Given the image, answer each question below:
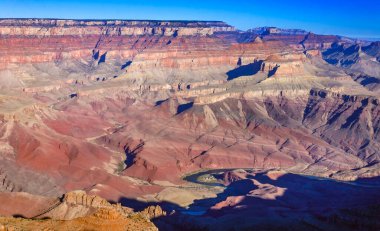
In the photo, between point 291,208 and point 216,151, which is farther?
point 216,151

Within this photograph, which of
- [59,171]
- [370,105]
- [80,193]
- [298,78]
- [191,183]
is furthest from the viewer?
[298,78]

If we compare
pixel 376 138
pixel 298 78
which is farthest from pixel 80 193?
pixel 298 78

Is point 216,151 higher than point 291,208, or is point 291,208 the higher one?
point 216,151

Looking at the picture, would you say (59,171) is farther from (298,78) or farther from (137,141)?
(298,78)

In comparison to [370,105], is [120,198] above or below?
below

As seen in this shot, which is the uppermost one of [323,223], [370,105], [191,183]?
[370,105]

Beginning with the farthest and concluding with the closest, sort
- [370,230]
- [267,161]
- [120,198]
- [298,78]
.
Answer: [298,78] → [267,161] → [120,198] → [370,230]

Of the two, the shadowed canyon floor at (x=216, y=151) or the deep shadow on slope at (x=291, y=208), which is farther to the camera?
the shadowed canyon floor at (x=216, y=151)

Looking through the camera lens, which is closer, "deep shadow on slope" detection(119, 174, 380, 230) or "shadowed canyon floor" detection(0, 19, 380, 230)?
"deep shadow on slope" detection(119, 174, 380, 230)

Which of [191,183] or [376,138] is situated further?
[376,138]
